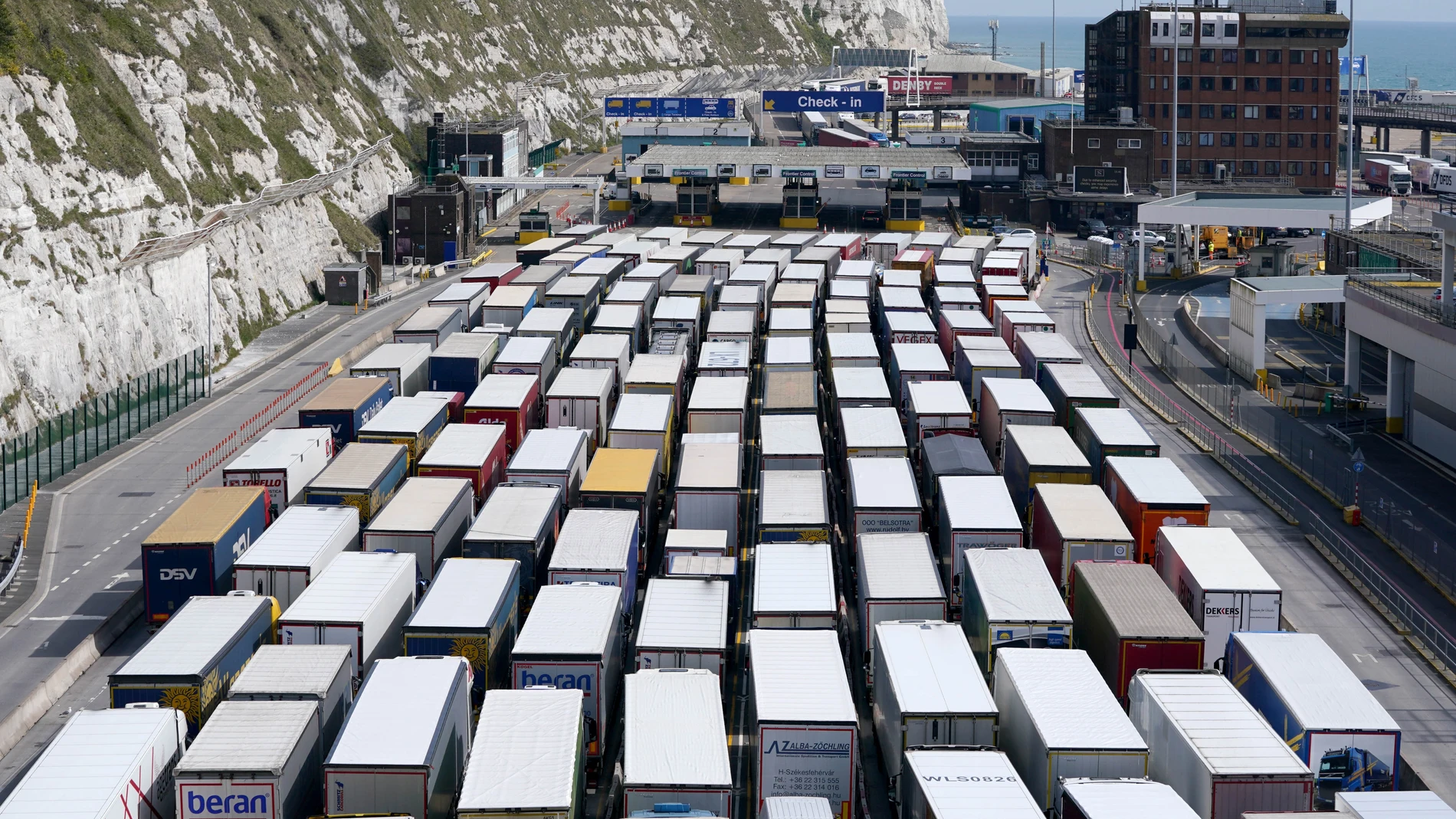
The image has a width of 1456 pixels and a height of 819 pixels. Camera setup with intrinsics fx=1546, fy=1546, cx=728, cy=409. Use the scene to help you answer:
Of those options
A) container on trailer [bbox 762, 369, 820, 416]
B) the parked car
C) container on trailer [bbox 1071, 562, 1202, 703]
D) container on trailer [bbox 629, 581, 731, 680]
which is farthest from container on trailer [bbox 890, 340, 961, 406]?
the parked car

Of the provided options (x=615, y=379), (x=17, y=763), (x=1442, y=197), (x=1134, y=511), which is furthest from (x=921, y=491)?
(x=1442, y=197)

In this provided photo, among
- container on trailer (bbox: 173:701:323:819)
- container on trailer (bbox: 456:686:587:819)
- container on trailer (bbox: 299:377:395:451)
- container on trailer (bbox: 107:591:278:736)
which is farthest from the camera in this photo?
container on trailer (bbox: 299:377:395:451)

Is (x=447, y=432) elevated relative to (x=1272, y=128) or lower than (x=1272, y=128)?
lower

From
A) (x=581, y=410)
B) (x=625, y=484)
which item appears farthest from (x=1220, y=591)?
(x=581, y=410)

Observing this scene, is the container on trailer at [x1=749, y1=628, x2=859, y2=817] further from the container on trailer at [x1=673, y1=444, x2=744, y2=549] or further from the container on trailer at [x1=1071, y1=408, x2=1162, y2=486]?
the container on trailer at [x1=1071, y1=408, x2=1162, y2=486]

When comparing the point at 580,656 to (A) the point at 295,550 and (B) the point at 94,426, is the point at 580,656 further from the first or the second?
(B) the point at 94,426

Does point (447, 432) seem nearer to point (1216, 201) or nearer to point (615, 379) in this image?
point (615, 379)
